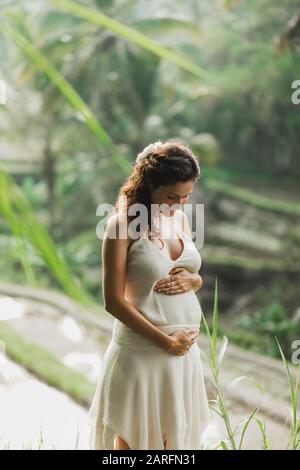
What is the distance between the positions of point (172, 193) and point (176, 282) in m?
0.20

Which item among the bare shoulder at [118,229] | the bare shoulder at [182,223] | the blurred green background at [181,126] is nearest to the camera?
the bare shoulder at [118,229]

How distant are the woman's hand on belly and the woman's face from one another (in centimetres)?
15

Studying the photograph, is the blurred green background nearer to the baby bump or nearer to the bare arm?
the baby bump

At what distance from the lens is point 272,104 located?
638 centimetres

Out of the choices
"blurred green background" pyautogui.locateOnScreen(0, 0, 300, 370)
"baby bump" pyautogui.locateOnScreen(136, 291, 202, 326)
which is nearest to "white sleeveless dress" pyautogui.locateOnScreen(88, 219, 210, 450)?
"baby bump" pyautogui.locateOnScreen(136, 291, 202, 326)

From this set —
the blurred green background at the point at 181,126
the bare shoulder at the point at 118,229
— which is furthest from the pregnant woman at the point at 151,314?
the blurred green background at the point at 181,126

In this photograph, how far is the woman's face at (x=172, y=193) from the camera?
1.31m

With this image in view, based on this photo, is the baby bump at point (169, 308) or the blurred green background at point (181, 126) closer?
the baby bump at point (169, 308)

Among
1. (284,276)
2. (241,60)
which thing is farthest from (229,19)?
(284,276)

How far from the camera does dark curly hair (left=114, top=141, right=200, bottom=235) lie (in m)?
1.30

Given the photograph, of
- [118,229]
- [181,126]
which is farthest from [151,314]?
[181,126]

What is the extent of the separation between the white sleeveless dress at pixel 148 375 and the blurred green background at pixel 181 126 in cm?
441

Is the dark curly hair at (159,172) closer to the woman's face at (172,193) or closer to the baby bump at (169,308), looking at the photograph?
the woman's face at (172,193)
